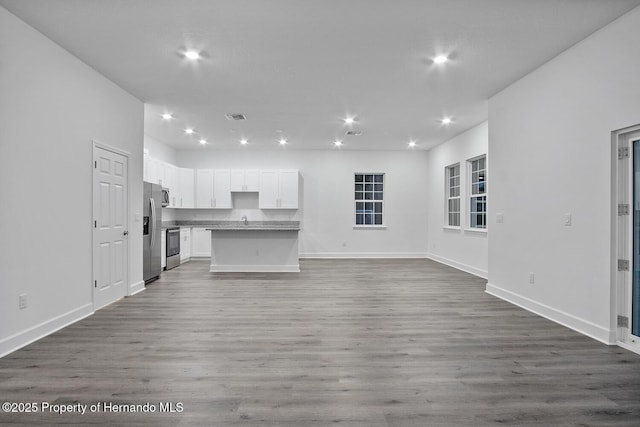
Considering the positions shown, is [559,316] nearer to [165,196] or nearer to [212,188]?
[165,196]

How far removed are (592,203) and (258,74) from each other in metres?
3.85

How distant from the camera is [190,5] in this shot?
110 inches

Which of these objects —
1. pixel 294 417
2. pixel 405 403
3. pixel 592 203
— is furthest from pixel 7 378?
pixel 592 203

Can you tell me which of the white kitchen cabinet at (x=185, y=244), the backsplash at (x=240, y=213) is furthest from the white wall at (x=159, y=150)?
the white kitchen cabinet at (x=185, y=244)

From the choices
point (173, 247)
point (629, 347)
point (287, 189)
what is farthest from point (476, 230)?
point (173, 247)

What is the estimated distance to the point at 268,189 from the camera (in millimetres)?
8641

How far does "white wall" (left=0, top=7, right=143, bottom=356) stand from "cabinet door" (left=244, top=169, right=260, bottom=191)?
441 cm

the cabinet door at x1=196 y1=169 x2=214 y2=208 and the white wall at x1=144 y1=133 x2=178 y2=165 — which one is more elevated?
the white wall at x1=144 y1=133 x2=178 y2=165

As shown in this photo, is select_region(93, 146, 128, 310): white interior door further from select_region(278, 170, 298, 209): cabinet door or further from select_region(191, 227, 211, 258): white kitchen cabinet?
select_region(278, 170, 298, 209): cabinet door

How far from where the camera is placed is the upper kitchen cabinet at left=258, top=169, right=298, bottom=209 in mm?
8625

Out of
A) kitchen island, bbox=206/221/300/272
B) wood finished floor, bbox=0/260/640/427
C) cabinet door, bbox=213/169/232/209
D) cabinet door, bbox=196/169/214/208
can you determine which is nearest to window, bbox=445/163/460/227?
wood finished floor, bbox=0/260/640/427

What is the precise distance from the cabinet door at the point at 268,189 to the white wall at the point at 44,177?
14.8 ft

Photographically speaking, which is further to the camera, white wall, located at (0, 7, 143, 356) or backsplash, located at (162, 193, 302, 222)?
backsplash, located at (162, 193, 302, 222)

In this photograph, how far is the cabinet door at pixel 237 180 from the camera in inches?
341
